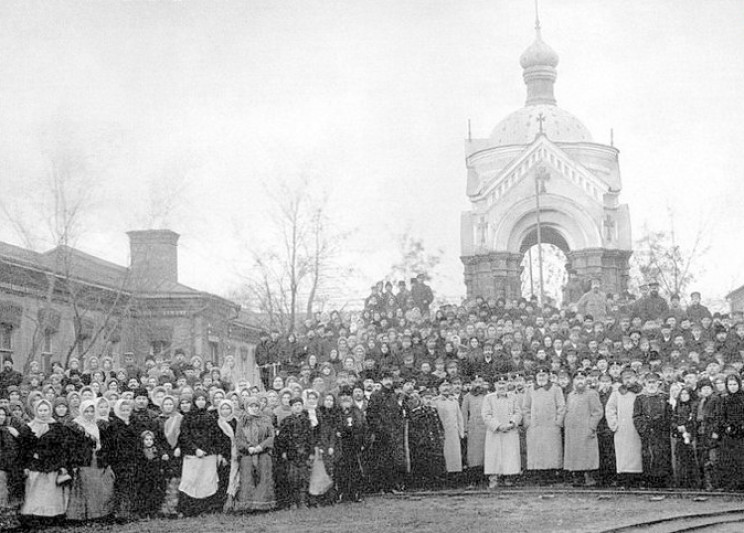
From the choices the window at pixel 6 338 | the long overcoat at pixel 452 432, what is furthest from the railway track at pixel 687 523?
the window at pixel 6 338

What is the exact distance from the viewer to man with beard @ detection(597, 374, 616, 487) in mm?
15289

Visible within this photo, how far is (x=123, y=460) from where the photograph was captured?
12852 mm

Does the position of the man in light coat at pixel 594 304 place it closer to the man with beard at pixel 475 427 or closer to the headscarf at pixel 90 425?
the man with beard at pixel 475 427

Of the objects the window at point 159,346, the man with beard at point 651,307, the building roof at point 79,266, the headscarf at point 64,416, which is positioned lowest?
the headscarf at point 64,416

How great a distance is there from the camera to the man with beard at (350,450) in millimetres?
14320

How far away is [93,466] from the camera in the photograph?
12.6 meters

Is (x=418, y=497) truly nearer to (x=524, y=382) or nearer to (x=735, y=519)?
(x=524, y=382)

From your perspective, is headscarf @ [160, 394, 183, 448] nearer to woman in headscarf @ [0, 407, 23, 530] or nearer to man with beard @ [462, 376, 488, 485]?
woman in headscarf @ [0, 407, 23, 530]

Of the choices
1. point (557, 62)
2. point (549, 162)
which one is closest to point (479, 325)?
point (549, 162)

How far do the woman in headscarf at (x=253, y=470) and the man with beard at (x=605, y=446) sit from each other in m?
4.93

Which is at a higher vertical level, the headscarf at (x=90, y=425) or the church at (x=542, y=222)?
the church at (x=542, y=222)

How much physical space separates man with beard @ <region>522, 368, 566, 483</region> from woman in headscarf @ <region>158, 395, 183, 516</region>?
539 cm

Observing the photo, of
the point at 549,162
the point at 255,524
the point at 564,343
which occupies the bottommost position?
the point at 255,524

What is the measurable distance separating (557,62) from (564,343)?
3185cm
